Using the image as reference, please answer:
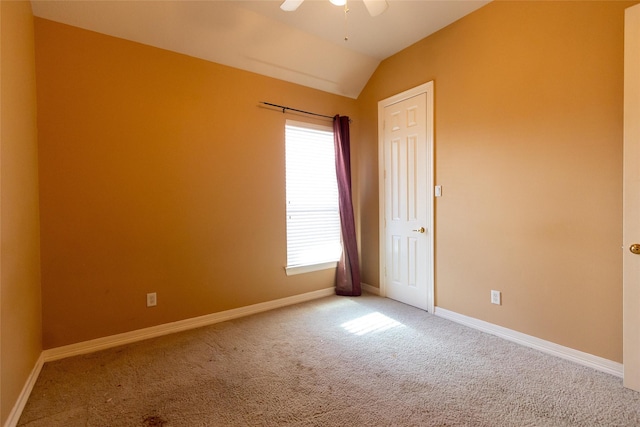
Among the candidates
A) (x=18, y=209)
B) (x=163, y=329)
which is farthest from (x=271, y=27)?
(x=163, y=329)

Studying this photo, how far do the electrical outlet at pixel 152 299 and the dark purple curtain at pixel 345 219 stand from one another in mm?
2070

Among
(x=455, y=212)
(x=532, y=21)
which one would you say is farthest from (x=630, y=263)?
(x=532, y=21)

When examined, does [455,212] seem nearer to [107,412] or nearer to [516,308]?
[516,308]

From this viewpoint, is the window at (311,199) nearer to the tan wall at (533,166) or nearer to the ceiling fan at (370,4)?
the tan wall at (533,166)

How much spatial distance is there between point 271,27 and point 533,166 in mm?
2683

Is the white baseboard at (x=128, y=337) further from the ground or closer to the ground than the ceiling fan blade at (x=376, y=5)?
closer to the ground

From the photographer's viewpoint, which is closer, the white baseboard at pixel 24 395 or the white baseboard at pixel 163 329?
the white baseboard at pixel 24 395

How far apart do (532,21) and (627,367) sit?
2.55 m

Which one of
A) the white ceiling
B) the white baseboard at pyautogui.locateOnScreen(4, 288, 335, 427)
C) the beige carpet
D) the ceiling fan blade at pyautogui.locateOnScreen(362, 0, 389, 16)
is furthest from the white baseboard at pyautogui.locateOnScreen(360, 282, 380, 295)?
the ceiling fan blade at pyautogui.locateOnScreen(362, 0, 389, 16)

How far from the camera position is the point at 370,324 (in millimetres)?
2883

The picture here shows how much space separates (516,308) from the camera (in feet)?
8.08

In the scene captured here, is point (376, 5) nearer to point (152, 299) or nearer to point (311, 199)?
point (311, 199)

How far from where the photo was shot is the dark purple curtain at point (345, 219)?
12.1 feet

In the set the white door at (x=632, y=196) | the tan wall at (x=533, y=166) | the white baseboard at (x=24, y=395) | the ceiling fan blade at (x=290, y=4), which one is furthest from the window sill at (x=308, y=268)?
the white door at (x=632, y=196)
